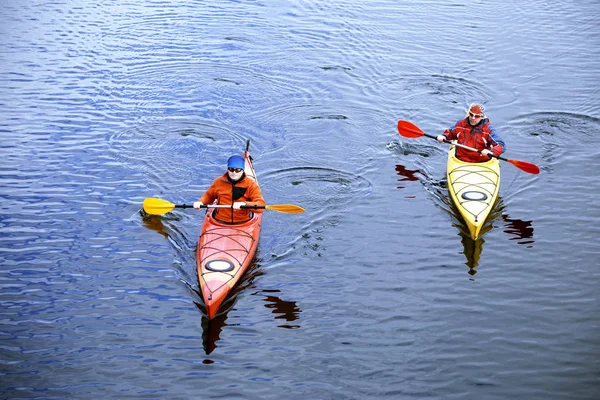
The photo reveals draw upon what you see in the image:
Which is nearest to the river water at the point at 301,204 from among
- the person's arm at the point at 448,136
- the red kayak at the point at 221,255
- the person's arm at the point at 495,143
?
the red kayak at the point at 221,255

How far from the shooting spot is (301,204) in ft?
48.3

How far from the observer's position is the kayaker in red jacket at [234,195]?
1259 cm

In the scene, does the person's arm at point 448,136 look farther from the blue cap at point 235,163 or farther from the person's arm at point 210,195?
the person's arm at point 210,195

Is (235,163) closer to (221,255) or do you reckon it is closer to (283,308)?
(221,255)

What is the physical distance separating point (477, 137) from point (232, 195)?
5.73m

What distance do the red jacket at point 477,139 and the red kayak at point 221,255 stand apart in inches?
197

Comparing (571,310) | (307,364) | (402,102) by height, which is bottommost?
(307,364)

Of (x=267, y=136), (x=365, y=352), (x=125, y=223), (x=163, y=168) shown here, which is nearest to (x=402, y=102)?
(x=267, y=136)

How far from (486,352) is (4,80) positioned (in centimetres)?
1502

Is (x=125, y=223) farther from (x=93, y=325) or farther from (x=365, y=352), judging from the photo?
(x=365, y=352)

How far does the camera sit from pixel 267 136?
1755 cm

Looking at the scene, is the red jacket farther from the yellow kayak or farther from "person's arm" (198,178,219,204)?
"person's arm" (198,178,219,204)

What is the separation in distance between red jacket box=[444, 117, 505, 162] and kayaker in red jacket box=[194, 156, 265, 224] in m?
5.09

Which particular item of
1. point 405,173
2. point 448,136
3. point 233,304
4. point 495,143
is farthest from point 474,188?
point 233,304
